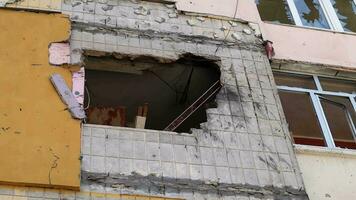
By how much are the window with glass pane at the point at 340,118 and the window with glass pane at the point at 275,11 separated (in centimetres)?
160

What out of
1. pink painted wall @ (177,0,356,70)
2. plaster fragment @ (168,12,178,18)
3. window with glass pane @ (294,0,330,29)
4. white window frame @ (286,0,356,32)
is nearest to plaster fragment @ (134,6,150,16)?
plaster fragment @ (168,12,178,18)

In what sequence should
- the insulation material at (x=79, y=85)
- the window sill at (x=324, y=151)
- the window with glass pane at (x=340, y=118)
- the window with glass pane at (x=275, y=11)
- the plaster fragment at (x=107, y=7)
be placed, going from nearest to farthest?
the insulation material at (x=79, y=85) < the window sill at (x=324, y=151) < the plaster fragment at (x=107, y=7) < the window with glass pane at (x=340, y=118) < the window with glass pane at (x=275, y=11)

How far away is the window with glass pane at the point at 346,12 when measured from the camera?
32.9 feet

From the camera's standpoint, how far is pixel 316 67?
8867 mm

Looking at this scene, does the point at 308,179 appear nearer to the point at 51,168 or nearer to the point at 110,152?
the point at 110,152

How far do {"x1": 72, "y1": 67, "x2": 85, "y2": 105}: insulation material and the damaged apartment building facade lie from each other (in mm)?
21

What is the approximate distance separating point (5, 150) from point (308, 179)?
12.1ft

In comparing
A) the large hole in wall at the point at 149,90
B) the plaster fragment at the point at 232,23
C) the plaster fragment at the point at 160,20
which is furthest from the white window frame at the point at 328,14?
the plaster fragment at the point at 160,20

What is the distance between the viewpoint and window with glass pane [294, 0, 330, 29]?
385 inches

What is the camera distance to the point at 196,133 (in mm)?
7168

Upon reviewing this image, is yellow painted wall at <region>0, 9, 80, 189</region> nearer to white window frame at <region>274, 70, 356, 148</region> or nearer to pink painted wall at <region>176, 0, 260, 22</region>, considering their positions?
pink painted wall at <region>176, 0, 260, 22</region>

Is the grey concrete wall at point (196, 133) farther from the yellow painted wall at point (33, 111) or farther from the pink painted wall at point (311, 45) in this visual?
the pink painted wall at point (311, 45)

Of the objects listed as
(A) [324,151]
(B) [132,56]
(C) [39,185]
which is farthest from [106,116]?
(A) [324,151]

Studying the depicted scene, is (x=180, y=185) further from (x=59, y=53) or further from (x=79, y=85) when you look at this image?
(x=59, y=53)
